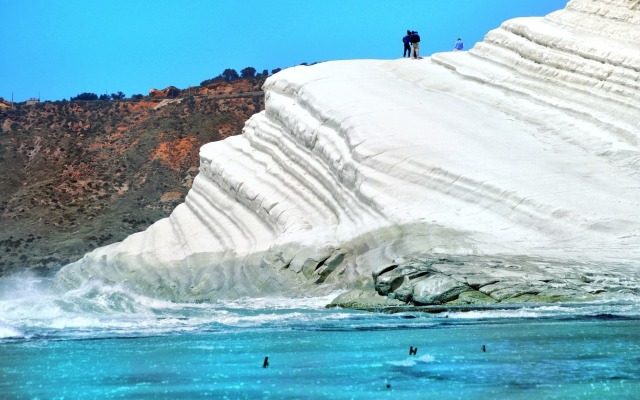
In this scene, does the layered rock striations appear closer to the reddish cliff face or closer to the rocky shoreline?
the rocky shoreline

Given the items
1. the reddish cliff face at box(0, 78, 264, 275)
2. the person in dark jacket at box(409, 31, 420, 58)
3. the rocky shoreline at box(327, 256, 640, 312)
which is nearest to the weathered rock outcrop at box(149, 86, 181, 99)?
the reddish cliff face at box(0, 78, 264, 275)

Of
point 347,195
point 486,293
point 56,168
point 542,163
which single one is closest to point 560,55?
point 542,163

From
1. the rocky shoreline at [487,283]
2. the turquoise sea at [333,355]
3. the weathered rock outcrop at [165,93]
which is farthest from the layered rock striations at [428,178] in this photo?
the weathered rock outcrop at [165,93]

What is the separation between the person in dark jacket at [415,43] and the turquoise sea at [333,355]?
56.2 ft

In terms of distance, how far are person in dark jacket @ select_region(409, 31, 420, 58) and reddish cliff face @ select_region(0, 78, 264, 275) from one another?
65.1ft

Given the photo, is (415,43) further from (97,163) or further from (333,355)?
(97,163)

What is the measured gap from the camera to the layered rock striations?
20.7 meters

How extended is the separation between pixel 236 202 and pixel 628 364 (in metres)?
18.8

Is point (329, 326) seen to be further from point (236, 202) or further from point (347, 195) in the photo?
point (236, 202)

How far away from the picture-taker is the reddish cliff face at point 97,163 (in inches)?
2108

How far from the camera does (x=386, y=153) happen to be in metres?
24.8

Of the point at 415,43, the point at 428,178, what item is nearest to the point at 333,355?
the point at 428,178

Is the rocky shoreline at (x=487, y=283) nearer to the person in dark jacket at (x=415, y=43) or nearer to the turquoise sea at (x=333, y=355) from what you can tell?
the turquoise sea at (x=333, y=355)

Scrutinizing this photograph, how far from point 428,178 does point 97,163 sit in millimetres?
44260
